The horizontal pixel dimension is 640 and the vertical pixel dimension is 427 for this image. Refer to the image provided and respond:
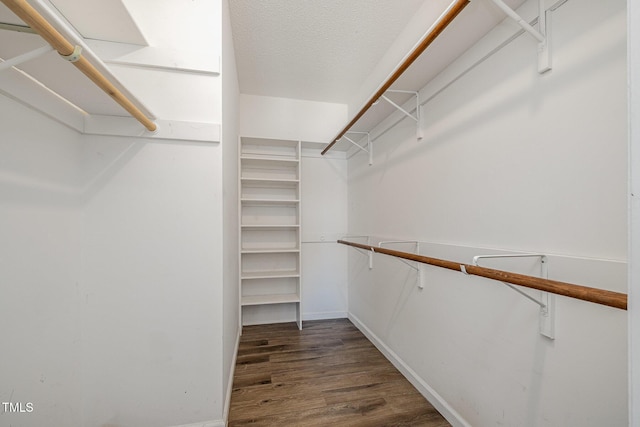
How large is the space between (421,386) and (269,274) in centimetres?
170

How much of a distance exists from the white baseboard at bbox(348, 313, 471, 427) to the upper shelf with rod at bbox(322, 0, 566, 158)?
5.51 ft

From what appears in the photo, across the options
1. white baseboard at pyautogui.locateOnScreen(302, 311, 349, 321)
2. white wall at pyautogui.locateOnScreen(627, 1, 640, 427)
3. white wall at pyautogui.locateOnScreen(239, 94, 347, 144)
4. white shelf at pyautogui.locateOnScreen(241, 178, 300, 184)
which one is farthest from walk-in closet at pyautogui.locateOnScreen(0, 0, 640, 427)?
white shelf at pyautogui.locateOnScreen(241, 178, 300, 184)

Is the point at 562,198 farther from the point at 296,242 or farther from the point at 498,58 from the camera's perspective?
the point at 296,242

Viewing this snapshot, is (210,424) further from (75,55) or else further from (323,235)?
(323,235)

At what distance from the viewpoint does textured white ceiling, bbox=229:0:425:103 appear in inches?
65.9

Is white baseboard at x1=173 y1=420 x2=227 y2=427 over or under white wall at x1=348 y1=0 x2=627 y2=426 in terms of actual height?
under

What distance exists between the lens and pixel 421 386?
1.73 meters

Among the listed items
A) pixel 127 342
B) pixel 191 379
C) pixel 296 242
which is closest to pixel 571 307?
pixel 191 379

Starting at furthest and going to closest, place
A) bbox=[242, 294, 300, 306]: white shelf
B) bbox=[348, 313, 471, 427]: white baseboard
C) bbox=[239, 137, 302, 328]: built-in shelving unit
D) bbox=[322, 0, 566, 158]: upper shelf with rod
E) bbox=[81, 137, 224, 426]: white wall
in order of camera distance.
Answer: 1. bbox=[239, 137, 302, 328]: built-in shelving unit
2. bbox=[242, 294, 300, 306]: white shelf
3. bbox=[348, 313, 471, 427]: white baseboard
4. bbox=[81, 137, 224, 426]: white wall
5. bbox=[322, 0, 566, 158]: upper shelf with rod

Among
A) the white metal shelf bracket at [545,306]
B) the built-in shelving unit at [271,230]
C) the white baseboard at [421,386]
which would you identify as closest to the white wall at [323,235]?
the built-in shelving unit at [271,230]

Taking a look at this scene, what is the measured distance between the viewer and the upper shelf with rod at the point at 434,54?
39.0 inches

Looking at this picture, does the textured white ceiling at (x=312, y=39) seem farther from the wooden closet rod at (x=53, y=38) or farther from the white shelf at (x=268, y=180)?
the wooden closet rod at (x=53, y=38)

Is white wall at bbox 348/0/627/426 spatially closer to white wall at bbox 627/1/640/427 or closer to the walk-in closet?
the walk-in closet

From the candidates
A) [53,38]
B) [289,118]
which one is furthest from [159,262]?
[289,118]
